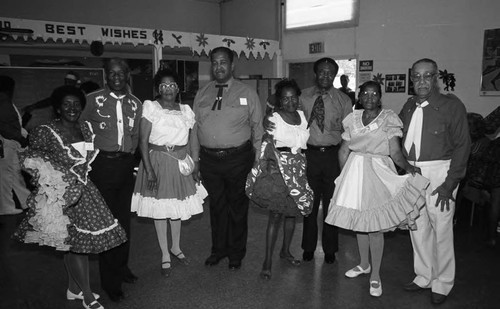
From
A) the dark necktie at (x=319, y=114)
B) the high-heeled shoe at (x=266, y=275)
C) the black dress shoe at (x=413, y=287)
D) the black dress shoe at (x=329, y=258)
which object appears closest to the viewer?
the black dress shoe at (x=413, y=287)

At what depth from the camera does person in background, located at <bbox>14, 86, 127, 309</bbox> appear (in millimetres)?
2637

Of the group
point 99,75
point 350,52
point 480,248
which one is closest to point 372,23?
point 350,52

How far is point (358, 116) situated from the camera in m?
3.33

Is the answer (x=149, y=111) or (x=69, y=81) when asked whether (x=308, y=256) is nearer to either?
(x=149, y=111)

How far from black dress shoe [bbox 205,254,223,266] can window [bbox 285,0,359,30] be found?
18.8 ft

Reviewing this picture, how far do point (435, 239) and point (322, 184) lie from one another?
1.07 m

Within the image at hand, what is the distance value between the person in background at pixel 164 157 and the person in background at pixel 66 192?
2.01ft

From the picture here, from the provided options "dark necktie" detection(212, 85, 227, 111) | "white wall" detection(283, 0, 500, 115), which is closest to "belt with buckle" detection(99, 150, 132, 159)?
"dark necktie" detection(212, 85, 227, 111)

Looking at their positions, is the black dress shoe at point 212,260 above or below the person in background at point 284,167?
below

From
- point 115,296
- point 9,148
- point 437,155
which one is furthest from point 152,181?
point 9,148

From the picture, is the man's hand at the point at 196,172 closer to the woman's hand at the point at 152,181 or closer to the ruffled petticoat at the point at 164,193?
the ruffled petticoat at the point at 164,193

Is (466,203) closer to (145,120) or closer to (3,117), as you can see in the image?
(145,120)

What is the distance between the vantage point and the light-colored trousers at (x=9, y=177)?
5.46m

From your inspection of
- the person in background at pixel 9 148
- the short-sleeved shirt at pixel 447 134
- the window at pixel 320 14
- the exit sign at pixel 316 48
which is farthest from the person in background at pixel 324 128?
the exit sign at pixel 316 48
